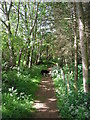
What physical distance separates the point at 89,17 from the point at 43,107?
7.39m

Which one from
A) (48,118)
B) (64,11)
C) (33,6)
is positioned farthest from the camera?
(33,6)

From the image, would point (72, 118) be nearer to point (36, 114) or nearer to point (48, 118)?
point (48, 118)

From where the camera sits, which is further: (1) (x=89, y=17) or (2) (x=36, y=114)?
(1) (x=89, y=17)

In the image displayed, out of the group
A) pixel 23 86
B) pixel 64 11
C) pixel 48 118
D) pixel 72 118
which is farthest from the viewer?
pixel 64 11

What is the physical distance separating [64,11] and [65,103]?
6890 millimetres

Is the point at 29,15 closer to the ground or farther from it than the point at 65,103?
farther from it

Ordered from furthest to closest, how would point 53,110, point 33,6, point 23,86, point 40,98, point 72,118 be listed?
1. point 33,6
2. point 23,86
3. point 40,98
4. point 53,110
5. point 72,118

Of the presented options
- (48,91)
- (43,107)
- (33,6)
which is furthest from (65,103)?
(33,6)

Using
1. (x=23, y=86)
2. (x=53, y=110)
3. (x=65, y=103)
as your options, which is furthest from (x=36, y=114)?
(x=23, y=86)

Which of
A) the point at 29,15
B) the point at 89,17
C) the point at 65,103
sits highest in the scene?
the point at 29,15

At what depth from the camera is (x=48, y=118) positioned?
6.29m

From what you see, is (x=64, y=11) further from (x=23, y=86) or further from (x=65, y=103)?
(x=65, y=103)

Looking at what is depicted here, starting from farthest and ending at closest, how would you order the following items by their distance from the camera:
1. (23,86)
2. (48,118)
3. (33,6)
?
(33,6) < (23,86) < (48,118)

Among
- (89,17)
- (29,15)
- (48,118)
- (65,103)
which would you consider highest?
(29,15)
